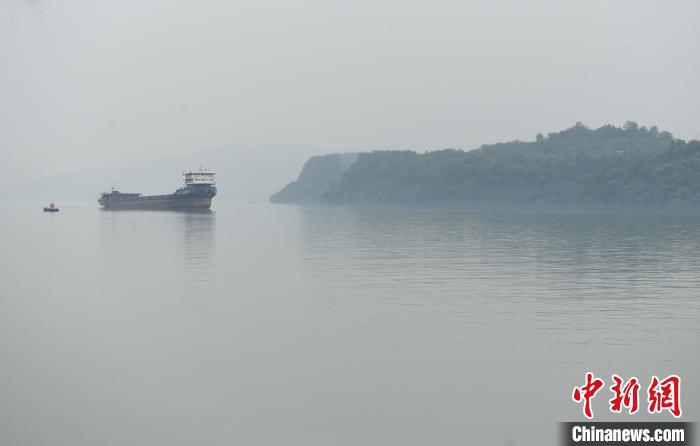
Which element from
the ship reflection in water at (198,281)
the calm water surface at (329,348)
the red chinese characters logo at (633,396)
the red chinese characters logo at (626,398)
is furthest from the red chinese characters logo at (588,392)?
the ship reflection in water at (198,281)

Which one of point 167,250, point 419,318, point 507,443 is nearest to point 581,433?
point 507,443

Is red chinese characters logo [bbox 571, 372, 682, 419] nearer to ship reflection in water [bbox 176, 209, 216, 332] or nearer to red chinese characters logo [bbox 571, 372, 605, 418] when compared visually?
red chinese characters logo [bbox 571, 372, 605, 418]

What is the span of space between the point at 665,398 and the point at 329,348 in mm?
11422

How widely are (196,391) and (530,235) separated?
76111mm

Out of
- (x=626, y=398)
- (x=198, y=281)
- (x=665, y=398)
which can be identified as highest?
(x=198, y=281)

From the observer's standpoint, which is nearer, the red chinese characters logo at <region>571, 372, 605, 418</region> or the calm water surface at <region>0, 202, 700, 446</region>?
the calm water surface at <region>0, 202, 700, 446</region>

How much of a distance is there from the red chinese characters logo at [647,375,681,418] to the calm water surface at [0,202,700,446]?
39 cm

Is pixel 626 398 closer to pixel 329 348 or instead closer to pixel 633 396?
pixel 633 396

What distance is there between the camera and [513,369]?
968 inches

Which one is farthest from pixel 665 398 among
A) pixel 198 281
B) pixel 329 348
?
pixel 198 281

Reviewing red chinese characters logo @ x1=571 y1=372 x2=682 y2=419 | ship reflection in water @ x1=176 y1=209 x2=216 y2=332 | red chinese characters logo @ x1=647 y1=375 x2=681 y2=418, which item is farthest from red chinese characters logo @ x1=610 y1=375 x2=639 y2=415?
ship reflection in water @ x1=176 y1=209 x2=216 y2=332

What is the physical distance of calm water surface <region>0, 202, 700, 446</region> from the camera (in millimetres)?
19547

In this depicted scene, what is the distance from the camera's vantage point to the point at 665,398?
20078 millimetres

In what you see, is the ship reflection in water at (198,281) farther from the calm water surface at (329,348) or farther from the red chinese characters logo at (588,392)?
the red chinese characters logo at (588,392)
